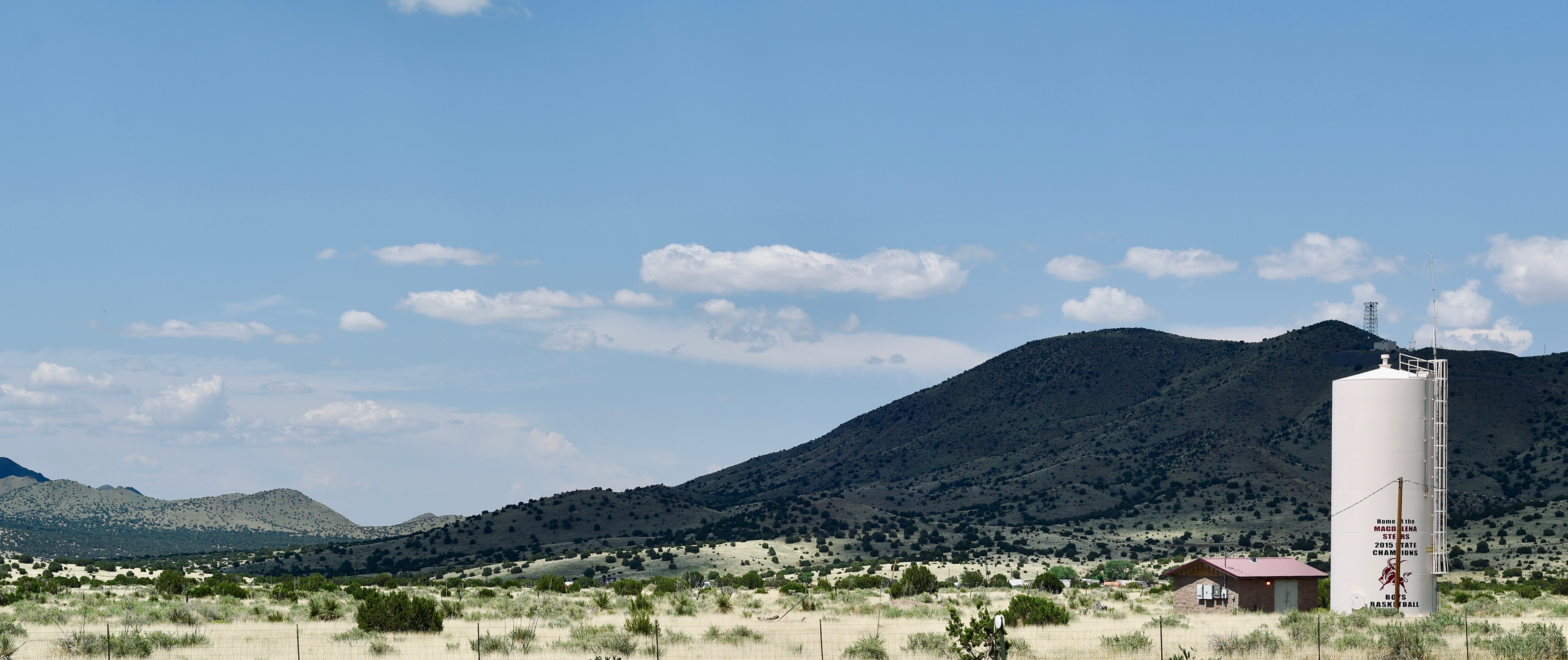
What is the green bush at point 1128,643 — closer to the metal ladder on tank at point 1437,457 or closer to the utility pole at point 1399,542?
the utility pole at point 1399,542

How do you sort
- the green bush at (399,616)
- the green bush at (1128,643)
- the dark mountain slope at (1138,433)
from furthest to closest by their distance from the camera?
1. the dark mountain slope at (1138,433)
2. the green bush at (399,616)
3. the green bush at (1128,643)

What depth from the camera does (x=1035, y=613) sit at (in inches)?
1754

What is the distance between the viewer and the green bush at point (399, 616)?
41125 millimetres

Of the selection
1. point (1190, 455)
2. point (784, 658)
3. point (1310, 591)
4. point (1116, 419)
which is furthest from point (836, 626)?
point (1116, 419)

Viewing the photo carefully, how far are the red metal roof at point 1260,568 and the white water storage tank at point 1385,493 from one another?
4760 mm

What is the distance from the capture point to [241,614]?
152 ft

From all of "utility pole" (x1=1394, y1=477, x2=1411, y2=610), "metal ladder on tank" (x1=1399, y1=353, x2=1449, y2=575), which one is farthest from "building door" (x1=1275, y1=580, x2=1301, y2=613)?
"utility pole" (x1=1394, y1=477, x2=1411, y2=610)

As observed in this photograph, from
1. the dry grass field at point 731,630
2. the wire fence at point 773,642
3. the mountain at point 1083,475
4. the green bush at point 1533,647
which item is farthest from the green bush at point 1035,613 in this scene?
the mountain at point 1083,475

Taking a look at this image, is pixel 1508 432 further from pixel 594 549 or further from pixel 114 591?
pixel 114 591

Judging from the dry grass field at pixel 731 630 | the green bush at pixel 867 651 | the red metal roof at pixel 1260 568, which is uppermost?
the red metal roof at pixel 1260 568

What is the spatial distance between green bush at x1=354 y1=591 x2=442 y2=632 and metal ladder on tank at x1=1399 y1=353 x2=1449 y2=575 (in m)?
31.4

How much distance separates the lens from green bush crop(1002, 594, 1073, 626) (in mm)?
44312

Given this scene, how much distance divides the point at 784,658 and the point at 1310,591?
81.4ft

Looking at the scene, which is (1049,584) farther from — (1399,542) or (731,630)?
(731,630)
